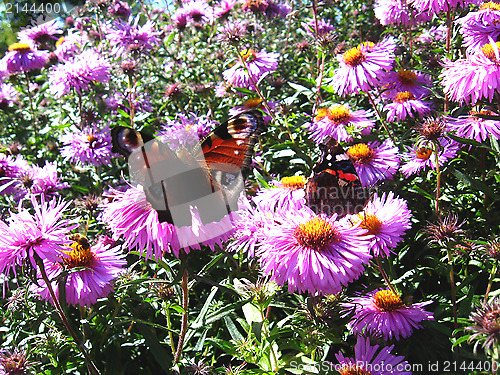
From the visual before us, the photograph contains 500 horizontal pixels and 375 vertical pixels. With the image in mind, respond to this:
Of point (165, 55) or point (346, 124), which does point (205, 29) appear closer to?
point (165, 55)

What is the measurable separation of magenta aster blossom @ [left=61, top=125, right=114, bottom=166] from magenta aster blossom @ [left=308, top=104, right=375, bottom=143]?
4.22ft

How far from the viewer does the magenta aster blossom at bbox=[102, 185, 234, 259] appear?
4.59 ft

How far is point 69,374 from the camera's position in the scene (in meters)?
1.72

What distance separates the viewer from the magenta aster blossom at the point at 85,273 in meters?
1.55

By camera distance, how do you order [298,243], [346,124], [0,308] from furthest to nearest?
[346,124], [0,308], [298,243]

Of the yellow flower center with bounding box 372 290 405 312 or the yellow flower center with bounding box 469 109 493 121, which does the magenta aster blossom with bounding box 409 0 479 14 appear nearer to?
the yellow flower center with bounding box 469 109 493 121

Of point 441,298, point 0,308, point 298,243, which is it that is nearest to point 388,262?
point 441,298

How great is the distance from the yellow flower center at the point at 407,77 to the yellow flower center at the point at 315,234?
4.90ft

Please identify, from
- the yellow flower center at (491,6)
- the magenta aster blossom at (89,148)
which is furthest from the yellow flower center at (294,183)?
the yellow flower center at (491,6)

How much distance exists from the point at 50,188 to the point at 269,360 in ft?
5.69

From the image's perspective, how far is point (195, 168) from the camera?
153 centimetres

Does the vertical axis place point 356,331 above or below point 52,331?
below

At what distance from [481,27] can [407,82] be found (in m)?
0.49

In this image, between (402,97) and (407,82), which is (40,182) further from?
(407,82)
